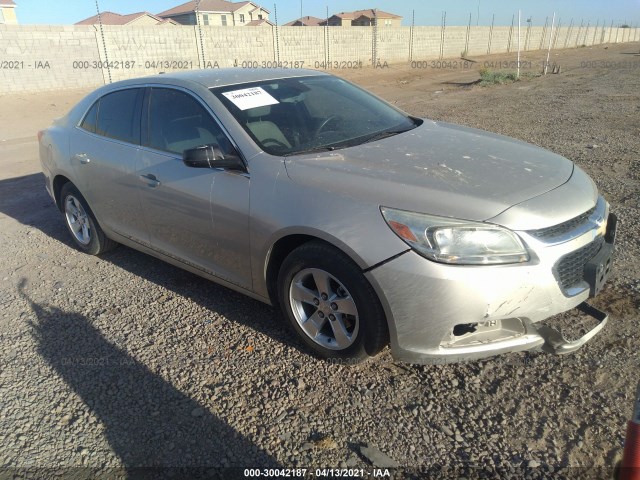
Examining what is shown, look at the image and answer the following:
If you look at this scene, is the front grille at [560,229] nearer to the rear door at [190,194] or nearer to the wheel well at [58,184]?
the rear door at [190,194]

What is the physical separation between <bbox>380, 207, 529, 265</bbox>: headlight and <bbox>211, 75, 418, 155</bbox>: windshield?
1.14 m

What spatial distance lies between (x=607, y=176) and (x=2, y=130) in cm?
1495

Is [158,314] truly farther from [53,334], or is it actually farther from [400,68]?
[400,68]

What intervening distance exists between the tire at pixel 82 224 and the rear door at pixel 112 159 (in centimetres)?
21

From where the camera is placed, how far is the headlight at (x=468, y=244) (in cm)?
246

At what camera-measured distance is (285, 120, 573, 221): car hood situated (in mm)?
2598

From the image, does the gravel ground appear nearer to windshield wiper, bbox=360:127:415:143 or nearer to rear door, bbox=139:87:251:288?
rear door, bbox=139:87:251:288

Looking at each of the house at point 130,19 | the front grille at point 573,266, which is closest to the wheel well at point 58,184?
the front grille at point 573,266

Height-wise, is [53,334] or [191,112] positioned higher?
[191,112]

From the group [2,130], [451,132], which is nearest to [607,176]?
[451,132]

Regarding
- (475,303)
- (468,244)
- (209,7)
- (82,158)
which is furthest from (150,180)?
(209,7)

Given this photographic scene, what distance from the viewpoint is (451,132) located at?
150 inches

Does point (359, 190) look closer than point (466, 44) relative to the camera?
Yes

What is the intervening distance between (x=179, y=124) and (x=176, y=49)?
23794 millimetres
